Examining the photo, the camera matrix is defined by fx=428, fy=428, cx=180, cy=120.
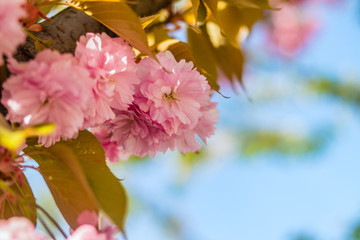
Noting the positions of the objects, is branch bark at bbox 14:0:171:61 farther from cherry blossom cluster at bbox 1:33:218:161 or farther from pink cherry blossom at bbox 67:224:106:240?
pink cherry blossom at bbox 67:224:106:240

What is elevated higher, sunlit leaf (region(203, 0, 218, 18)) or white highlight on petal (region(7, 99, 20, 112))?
white highlight on petal (region(7, 99, 20, 112))

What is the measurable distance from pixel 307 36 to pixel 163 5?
2.36m

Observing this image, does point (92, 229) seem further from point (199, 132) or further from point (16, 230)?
point (199, 132)

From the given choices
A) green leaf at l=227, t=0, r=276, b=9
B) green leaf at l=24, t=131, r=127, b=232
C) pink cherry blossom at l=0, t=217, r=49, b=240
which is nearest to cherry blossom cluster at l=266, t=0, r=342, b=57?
green leaf at l=227, t=0, r=276, b=9

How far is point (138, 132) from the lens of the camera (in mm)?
438

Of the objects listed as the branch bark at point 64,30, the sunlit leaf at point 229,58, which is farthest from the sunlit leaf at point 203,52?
the branch bark at point 64,30

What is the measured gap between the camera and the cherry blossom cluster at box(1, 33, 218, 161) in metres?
0.31

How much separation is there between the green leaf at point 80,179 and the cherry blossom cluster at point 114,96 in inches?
0.7

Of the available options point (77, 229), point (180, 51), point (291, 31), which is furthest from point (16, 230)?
point (291, 31)

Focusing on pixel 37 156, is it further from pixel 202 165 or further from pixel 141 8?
pixel 202 165

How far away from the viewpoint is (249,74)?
2.95m

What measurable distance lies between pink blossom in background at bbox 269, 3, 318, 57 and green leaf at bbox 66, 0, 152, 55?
2495 millimetres

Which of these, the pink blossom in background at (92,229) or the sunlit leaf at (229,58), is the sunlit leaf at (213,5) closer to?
the sunlit leaf at (229,58)

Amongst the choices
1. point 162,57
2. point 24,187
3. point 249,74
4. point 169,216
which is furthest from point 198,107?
point 169,216
